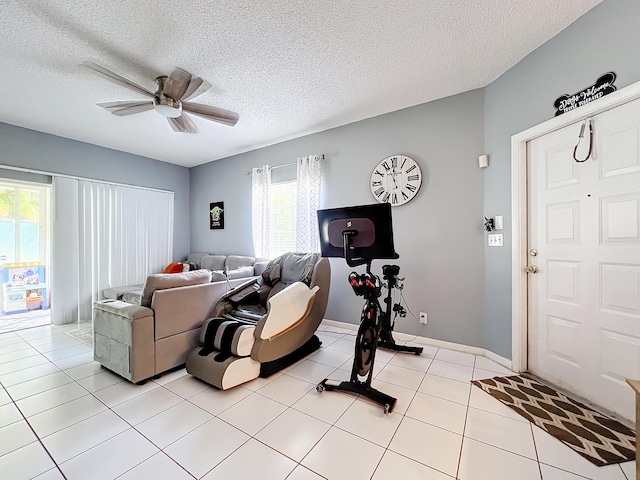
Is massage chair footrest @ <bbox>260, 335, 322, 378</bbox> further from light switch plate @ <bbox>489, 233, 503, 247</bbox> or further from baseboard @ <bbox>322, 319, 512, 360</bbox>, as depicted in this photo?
light switch plate @ <bbox>489, 233, 503, 247</bbox>

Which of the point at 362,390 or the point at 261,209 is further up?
the point at 261,209

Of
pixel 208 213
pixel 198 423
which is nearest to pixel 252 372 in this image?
pixel 198 423

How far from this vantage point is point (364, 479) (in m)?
1.29

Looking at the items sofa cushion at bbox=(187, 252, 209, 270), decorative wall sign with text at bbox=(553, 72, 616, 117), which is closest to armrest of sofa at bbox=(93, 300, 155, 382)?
sofa cushion at bbox=(187, 252, 209, 270)

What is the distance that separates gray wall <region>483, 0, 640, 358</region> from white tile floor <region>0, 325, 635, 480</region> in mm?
781

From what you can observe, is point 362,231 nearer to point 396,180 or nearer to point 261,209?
point 396,180

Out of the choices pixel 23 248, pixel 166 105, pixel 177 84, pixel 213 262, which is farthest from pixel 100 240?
pixel 177 84

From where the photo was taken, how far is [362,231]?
6.58ft

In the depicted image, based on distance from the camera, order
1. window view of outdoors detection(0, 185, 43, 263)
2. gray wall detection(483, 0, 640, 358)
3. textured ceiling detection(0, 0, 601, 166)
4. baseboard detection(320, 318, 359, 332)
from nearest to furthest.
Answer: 1. gray wall detection(483, 0, 640, 358)
2. textured ceiling detection(0, 0, 601, 166)
3. baseboard detection(320, 318, 359, 332)
4. window view of outdoors detection(0, 185, 43, 263)

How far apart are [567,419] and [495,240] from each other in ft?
4.67

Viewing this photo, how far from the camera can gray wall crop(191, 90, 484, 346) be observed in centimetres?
271

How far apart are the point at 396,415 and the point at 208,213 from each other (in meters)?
4.73

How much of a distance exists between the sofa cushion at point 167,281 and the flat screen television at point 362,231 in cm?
133

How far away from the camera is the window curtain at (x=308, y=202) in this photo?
3.73m
